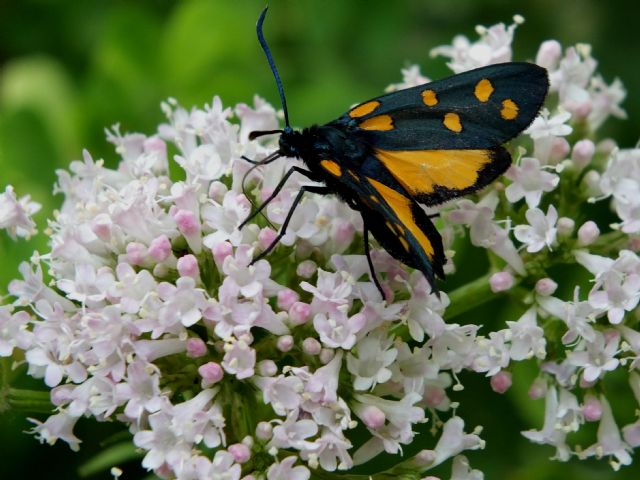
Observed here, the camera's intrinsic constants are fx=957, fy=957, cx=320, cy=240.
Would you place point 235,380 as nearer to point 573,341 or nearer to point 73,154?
point 573,341

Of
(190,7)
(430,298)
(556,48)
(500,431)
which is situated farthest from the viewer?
(190,7)

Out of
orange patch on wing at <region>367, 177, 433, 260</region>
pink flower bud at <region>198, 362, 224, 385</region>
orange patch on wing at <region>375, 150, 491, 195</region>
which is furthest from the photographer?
orange patch on wing at <region>375, 150, 491, 195</region>

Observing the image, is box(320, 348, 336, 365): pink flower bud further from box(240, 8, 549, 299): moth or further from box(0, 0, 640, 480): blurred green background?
box(0, 0, 640, 480): blurred green background

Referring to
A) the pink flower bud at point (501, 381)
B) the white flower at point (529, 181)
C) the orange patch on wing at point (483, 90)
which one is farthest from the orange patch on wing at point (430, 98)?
the pink flower bud at point (501, 381)

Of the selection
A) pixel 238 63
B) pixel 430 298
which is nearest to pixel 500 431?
pixel 430 298

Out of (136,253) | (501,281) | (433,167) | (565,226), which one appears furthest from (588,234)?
(136,253)

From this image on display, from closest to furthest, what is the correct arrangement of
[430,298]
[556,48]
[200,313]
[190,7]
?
[200,313]
[430,298]
[556,48]
[190,7]

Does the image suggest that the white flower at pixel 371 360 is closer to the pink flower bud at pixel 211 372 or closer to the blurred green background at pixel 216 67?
the pink flower bud at pixel 211 372

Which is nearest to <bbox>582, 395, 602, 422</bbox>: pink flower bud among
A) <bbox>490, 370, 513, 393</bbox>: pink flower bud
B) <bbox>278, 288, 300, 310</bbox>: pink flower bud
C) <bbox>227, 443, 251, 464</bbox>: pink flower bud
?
<bbox>490, 370, 513, 393</bbox>: pink flower bud
